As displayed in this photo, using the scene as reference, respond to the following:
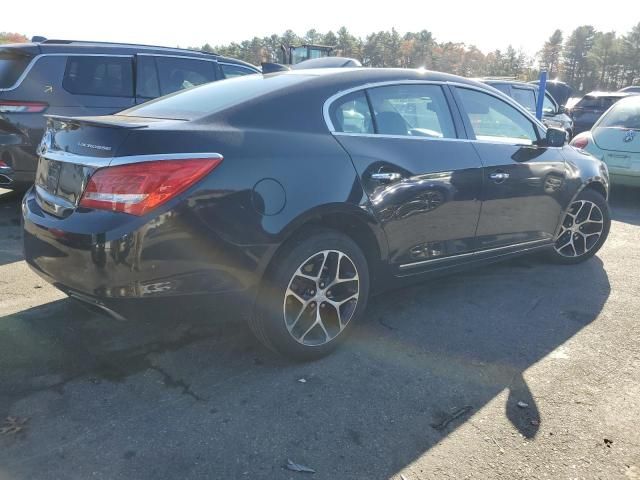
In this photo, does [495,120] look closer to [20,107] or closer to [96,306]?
[96,306]

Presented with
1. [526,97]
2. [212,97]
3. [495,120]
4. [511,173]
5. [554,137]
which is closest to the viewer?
[212,97]

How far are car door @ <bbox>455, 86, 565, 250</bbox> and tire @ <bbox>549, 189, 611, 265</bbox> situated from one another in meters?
0.36

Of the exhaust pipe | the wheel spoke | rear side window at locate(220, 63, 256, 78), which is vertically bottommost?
the wheel spoke

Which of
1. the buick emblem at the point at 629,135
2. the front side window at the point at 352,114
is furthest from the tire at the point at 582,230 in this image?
the buick emblem at the point at 629,135

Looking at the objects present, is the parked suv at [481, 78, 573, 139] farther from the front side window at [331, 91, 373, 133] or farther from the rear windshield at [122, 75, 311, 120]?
the rear windshield at [122, 75, 311, 120]

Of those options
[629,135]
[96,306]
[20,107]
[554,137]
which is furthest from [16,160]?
[629,135]

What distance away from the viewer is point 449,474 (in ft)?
7.39

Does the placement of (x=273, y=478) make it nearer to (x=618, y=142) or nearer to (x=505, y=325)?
(x=505, y=325)

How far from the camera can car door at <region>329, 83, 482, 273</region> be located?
10.4 ft

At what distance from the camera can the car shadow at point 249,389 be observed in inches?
90.4

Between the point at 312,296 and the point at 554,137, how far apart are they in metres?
2.66

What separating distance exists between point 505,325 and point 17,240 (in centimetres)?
443

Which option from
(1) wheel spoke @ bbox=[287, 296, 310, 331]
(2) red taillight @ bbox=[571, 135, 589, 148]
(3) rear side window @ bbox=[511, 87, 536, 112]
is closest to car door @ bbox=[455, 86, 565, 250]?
(1) wheel spoke @ bbox=[287, 296, 310, 331]

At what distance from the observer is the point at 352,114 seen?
3.22 m
